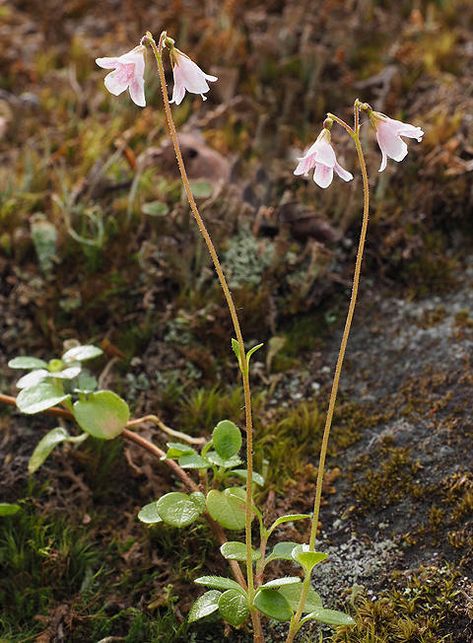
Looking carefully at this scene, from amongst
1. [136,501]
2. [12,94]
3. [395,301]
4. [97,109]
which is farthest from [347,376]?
[12,94]

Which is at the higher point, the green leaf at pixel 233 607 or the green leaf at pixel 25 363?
the green leaf at pixel 25 363

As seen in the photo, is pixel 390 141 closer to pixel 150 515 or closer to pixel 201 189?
pixel 150 515

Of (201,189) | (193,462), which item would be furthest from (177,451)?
(201,189)

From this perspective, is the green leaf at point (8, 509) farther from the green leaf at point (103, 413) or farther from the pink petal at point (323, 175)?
the pink petal at point (323, 175)

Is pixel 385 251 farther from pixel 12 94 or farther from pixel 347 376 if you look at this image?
pixel 12 94

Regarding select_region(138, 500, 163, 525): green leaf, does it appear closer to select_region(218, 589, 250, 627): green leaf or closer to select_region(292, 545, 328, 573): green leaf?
select_region(218, 589, 250, 627): green leaf

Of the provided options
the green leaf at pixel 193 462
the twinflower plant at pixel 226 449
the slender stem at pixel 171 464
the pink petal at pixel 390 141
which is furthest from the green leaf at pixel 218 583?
the pink petal at pixel 390 141
